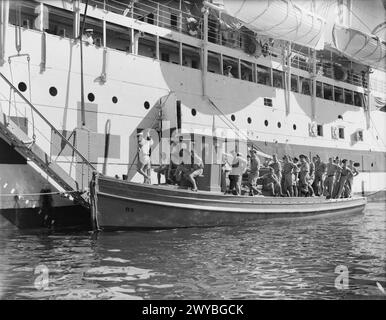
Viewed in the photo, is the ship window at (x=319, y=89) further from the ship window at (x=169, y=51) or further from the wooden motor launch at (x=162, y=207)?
the wooden motor launch at (x=162, y=207)

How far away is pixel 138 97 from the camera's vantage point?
679 inches

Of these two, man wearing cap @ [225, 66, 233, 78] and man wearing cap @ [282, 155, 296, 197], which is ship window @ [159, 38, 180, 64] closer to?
man wearing cap @ [225, 66, 233, 78]

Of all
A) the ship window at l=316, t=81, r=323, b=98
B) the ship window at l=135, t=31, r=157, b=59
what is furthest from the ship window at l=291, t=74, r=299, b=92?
the ship window at l=135, t=31, r=157, b=59

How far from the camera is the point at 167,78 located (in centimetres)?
1839

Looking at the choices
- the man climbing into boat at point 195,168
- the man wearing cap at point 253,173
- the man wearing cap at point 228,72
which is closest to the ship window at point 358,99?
the man wearing cap at point 228,72

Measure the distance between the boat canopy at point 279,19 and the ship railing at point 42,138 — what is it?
790cm

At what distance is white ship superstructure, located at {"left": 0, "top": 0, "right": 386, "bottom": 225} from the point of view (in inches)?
571

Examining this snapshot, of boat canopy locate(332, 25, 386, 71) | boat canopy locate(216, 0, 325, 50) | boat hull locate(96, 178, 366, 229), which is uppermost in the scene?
boat canopy locate(332, 25, 386, 71)

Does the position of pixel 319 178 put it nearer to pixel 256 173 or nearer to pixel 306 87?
pixel 256 173

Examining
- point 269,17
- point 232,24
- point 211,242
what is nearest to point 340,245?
point 211,242

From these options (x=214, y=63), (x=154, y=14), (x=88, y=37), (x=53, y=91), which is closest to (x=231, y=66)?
(x=214, y=63)

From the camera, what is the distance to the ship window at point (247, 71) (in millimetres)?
22709

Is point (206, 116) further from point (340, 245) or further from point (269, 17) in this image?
point (340, 245)

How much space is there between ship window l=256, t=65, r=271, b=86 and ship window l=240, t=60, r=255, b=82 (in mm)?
503
